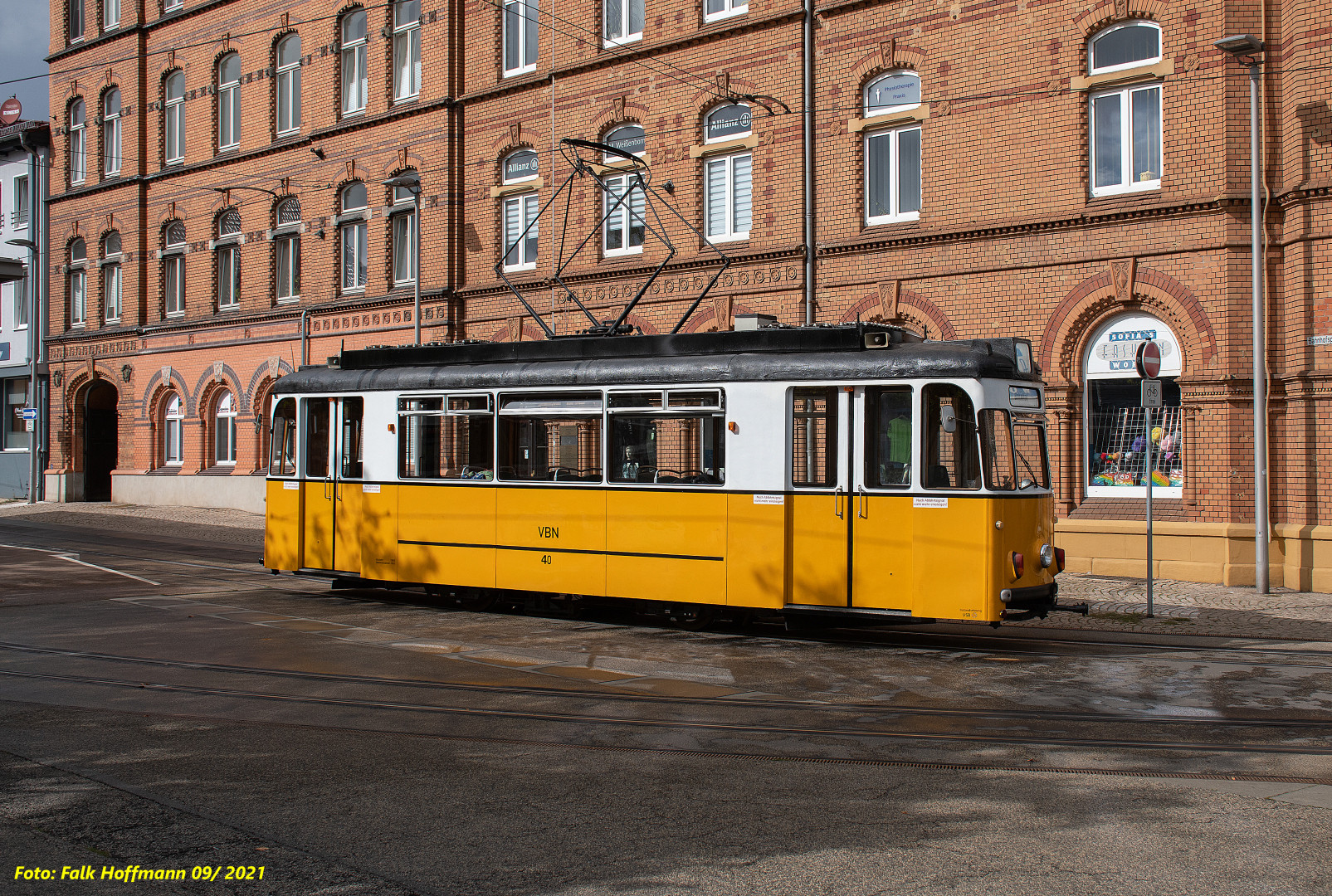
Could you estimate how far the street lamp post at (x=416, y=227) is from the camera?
74.3 ft

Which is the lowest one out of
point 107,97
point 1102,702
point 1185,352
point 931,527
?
point 1102,702

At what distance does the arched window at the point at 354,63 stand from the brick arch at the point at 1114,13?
17537 millimetres

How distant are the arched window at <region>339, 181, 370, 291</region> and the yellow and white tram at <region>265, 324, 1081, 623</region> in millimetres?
14325

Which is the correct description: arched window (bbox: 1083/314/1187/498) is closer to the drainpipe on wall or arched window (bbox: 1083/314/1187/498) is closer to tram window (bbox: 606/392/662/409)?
the drainpipe on wall

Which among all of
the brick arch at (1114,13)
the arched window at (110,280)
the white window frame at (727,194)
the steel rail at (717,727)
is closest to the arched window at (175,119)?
the arched window at (110,280)

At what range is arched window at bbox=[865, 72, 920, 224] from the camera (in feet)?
62.7

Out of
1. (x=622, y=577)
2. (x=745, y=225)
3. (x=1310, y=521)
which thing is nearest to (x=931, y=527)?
(x=622, y=577)

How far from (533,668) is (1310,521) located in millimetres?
11323

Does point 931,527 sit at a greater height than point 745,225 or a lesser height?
lesser

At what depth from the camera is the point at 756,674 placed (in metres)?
9.48

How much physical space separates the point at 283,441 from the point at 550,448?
450 centimetres

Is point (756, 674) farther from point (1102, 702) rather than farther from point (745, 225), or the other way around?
point (745, 225)

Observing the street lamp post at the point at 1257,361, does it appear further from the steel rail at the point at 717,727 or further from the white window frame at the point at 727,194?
the steel rail at the point at 717,727

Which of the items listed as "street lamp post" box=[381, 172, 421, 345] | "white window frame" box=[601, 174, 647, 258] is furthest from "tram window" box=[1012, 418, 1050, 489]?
"white window frame" box=[601, 174, 647, 258]
